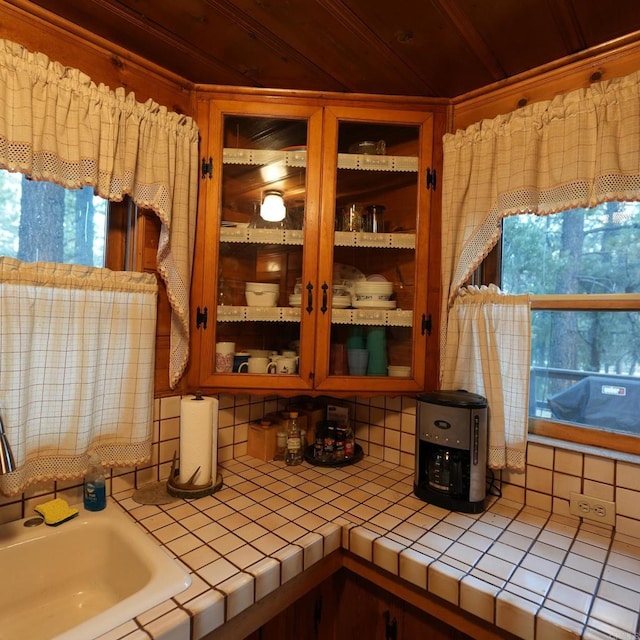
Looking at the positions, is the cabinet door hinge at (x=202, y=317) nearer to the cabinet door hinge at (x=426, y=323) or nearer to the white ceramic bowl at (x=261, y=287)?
the white ceramic bowl at (x=261, y=287)

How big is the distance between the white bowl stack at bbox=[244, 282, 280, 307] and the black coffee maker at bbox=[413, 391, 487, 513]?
60 centimetres

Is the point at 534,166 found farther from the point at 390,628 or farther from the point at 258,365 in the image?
the point at 390,628

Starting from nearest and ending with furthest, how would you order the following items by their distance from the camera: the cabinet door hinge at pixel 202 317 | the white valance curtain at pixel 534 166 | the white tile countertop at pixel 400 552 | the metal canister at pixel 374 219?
the white tile countertop at pixel 400 552
the white valance curtain at pixel 534 166
the cabinet door hinge at pixel 202 317
the metal canister at pixel 374 219

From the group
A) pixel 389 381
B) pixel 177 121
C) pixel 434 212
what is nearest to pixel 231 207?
pixel 177 121

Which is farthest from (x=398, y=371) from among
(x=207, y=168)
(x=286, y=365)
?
(x=207, y=168)

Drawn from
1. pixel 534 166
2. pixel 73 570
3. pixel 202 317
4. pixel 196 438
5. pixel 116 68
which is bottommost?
pixel 73 570

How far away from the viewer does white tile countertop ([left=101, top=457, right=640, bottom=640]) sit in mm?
807

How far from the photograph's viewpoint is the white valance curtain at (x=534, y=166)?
42.0 inches

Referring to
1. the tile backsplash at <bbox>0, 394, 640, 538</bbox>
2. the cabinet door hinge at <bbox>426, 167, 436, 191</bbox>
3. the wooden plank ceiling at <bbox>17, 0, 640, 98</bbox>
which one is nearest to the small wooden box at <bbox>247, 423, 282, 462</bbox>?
the tile backsplash at <bbox>0, 394, 640, 538</bbox>

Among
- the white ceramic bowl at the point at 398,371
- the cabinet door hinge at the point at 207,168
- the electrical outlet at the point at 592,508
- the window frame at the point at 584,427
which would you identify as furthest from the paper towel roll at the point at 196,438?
the electrical outlet at the point at 592,508

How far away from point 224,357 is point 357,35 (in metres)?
1.05

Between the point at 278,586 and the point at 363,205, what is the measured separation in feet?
3.92

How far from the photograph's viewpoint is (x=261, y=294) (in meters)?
1.42

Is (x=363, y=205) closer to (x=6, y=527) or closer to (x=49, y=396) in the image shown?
(x=49, y=396)
